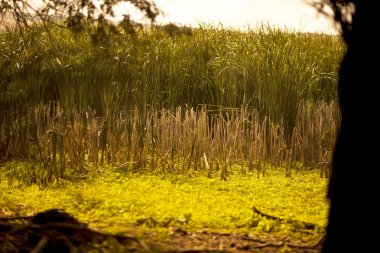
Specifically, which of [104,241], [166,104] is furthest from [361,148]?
[166,104]

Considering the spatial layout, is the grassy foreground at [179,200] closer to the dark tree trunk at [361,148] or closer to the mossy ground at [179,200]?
the mossy ground at [179,200]

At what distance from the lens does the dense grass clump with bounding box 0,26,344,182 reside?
5469 millimetres

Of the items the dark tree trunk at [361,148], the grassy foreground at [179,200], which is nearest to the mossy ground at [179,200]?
the grassy foreground at [179,200]

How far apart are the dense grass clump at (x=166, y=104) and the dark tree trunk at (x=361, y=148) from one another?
80.8 inches

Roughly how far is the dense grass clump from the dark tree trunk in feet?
6.74

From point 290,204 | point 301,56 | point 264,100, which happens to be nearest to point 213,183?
point 290,204

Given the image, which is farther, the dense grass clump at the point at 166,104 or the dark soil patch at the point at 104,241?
the dense grass clump at the point at 166,104

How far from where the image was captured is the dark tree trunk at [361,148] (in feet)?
7.32

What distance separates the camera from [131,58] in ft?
23.8

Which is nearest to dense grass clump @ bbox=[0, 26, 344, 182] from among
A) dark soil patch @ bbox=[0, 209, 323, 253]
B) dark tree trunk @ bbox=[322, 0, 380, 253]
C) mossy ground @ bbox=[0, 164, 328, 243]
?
mossy ground @ bbox=[0, 164, 328, 243]

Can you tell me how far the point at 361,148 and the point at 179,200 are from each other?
2072mm

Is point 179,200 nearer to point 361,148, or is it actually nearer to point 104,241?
point 104,241

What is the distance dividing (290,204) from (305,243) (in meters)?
1.15

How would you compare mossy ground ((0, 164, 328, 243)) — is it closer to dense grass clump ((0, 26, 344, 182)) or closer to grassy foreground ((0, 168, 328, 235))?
grassy foreground ((0, 168, 328, 235))
